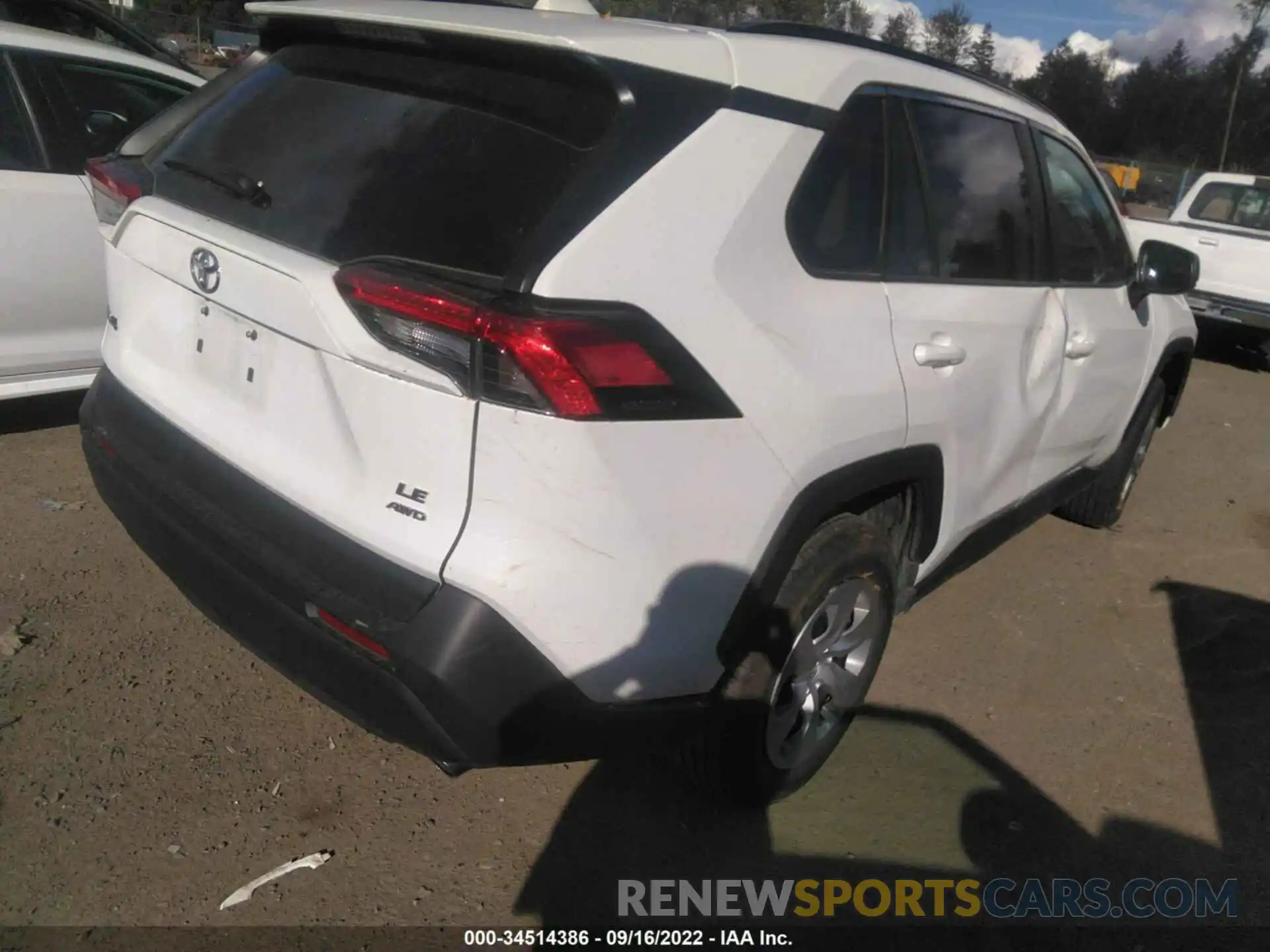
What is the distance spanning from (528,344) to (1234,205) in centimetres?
988

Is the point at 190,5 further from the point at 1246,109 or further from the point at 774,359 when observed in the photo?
the point at 1246,109

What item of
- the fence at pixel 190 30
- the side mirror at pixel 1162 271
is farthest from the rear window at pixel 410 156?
the fence at pixel 190 30

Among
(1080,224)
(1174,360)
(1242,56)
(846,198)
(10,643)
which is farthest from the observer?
(1242,56)

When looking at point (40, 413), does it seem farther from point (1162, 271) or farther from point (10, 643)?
point (1162, 271)

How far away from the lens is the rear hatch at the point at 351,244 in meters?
1.99

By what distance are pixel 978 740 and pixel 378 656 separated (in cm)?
207

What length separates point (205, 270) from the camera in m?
2.35

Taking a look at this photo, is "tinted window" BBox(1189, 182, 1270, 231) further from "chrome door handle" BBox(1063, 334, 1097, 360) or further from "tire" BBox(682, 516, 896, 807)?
"tire" BBox(682, 516, 896, 807)

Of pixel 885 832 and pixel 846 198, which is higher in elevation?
pixel 846 198

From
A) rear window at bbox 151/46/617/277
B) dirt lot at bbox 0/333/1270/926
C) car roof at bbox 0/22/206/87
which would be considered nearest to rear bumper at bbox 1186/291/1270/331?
dirt lot at bbox 0/333/1270/926

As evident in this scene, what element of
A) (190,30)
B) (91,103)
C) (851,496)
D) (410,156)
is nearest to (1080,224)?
(851,496)

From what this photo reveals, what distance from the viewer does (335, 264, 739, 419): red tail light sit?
73.8 inches

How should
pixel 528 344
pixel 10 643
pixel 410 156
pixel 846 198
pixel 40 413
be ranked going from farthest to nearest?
pixel 40 413, pixel 10 643, pixel 846 198, pixel 410 156, pixel 528 344

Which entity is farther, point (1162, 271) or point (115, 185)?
point (1162, 271)
